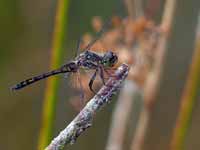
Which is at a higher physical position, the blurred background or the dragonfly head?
the dragonfly head

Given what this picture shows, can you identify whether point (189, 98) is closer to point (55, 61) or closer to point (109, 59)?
point (109, 59)

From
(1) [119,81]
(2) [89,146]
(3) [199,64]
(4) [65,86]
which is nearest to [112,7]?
(4) [65,86]

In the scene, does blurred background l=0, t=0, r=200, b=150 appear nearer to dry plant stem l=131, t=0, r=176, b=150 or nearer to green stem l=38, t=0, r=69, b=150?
dry plant stem l=131, t=0, r=176, b=150

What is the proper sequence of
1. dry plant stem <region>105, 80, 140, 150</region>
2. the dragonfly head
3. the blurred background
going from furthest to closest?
the blurred background → dry plant stem <region>105, 80, 140, 150</region> → the dragonfly head

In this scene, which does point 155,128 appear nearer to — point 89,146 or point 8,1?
point 89,146

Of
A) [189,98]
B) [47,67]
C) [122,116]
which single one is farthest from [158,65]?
[47,67]

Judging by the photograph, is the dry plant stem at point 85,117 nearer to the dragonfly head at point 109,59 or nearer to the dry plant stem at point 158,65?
the dragonfly head at point 109,59

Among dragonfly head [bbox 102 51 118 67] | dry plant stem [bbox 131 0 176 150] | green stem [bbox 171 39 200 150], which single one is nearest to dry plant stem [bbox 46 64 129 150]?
dragonfly head [bbox 102 51 118 67]

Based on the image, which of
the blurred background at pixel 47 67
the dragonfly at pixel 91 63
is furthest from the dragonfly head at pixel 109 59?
the blurred background at pixel 47 67
